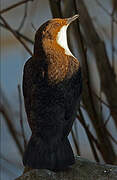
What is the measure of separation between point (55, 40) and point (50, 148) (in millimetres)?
767

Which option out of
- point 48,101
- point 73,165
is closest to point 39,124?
point 48,101

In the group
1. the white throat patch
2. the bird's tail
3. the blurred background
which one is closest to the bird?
the bird's tail

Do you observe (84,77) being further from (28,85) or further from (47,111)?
(47,111)

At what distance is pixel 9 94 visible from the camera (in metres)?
8.58

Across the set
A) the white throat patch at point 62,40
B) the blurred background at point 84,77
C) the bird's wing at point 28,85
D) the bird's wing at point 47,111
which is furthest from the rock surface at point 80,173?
the white throat patch at point 62,40

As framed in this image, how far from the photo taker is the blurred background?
413 centimetres

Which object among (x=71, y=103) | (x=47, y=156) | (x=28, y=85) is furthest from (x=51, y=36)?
(x=47, y=156)

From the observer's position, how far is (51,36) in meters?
3.67

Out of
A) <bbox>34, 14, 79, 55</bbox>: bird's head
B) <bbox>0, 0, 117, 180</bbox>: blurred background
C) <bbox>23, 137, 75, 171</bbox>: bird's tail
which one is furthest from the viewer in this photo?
<bbox>0, 0, 117, 180</bbox>: blurred background

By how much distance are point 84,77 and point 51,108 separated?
1.01 metres

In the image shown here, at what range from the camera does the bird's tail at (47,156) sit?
3.33 meters

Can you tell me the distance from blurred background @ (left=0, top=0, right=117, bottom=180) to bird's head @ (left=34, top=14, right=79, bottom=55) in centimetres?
12

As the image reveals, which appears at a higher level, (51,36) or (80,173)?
(51,36)

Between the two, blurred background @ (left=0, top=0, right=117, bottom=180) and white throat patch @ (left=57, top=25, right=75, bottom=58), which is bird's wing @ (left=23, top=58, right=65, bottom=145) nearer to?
white throat patch @ (left=57, top=25, right=75, bottom=58)
